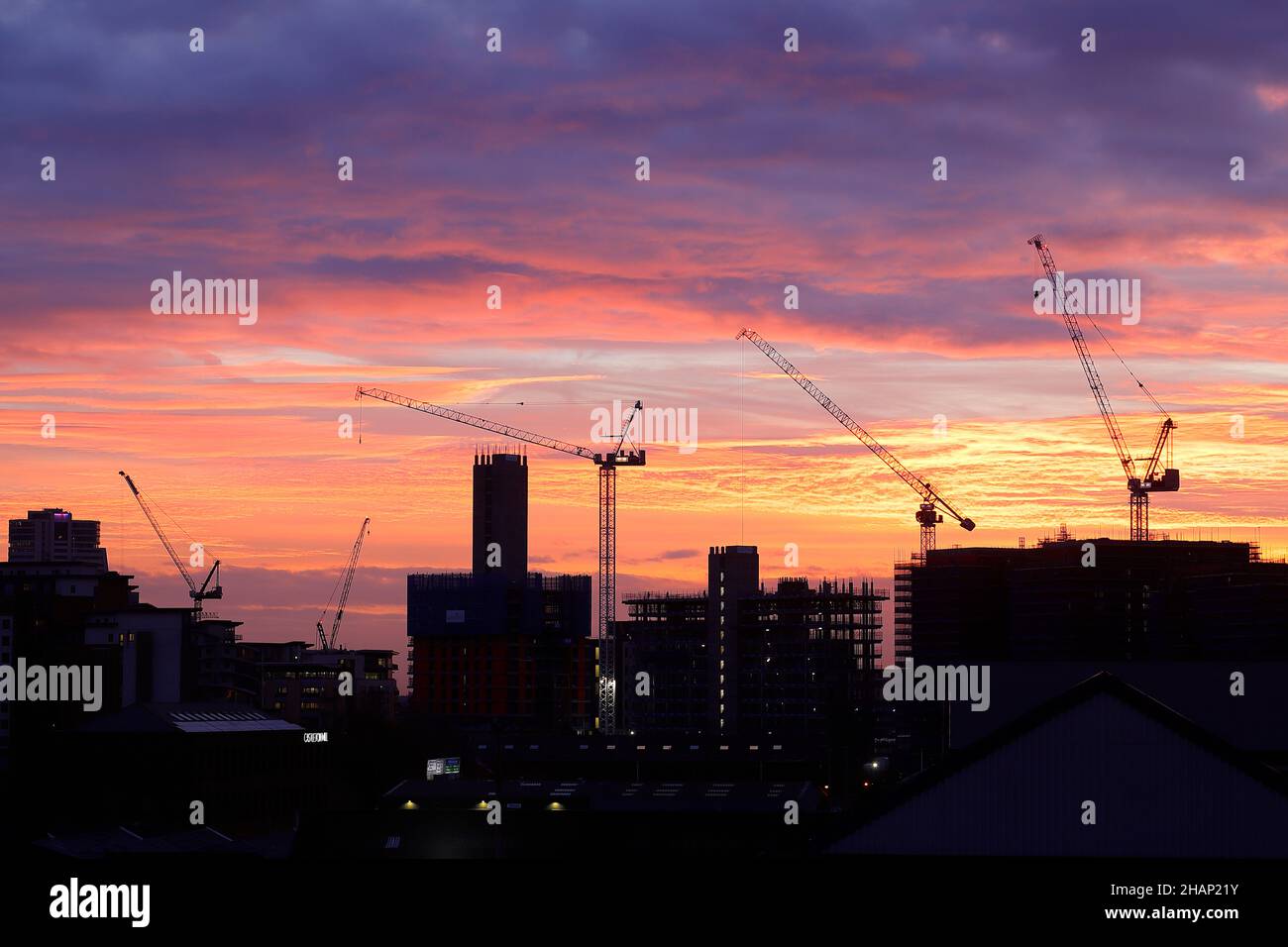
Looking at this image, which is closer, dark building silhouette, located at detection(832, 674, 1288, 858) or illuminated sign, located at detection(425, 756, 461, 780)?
dark building silhouette, located at detection(832, 674, 1288, 858)

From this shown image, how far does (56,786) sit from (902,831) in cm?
10982

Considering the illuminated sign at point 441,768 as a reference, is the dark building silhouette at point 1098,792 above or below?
above

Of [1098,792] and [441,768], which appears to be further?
[441,768]

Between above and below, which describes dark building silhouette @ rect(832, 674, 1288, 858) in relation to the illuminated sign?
above

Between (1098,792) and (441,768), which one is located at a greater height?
(1098,792)

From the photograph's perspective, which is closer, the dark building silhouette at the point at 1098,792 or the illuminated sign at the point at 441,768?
the dark building silhouette at the point at 1098,792

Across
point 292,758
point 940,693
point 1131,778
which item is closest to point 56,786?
point 292,758
